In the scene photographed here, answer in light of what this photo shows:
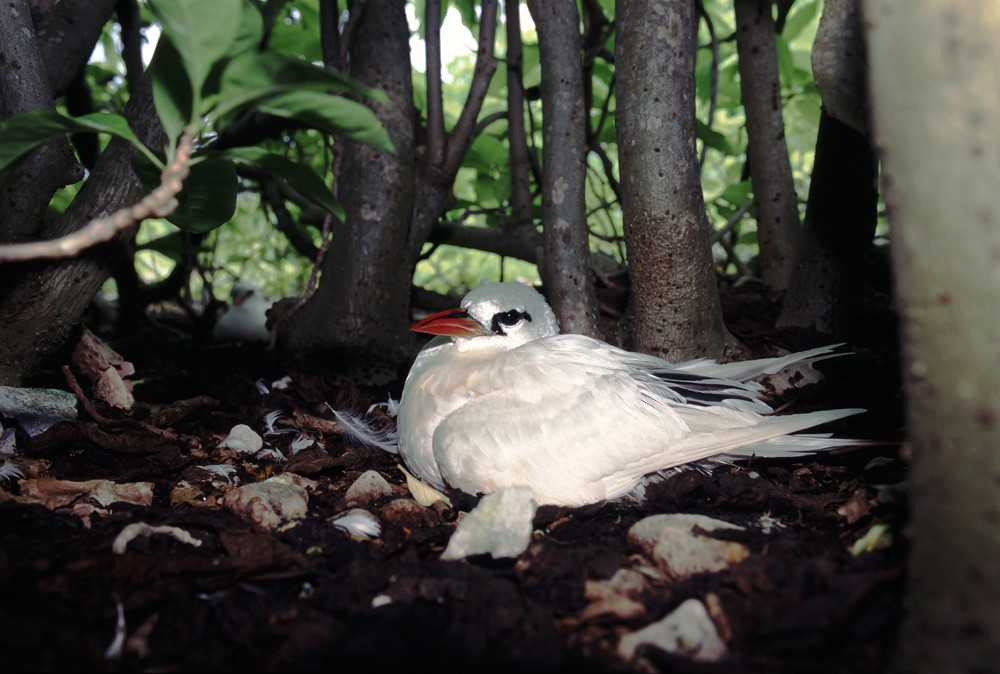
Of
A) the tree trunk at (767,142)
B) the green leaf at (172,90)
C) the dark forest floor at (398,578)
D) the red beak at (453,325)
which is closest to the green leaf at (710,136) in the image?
the tree trunk at (767,142)

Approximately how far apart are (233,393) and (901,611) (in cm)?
219

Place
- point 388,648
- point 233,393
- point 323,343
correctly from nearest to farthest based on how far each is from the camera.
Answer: point 388,648
point 233,393
point 323,343

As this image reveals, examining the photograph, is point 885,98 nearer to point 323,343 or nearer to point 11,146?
point 11,146

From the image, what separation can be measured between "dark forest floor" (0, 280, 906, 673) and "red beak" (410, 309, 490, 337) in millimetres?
489

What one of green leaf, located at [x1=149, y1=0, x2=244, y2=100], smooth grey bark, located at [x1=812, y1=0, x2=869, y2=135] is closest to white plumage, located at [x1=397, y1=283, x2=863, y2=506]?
smooth grey bark, located at [x1=812, y1=0, x2=869, y2=135]

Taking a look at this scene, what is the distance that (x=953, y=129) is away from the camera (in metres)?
0.87

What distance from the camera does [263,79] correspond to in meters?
1.14

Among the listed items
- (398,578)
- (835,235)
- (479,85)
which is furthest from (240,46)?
(835,235)

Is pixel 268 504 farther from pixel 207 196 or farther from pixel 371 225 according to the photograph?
→ pixel 371 225

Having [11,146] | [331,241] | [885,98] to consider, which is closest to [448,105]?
[331,241]

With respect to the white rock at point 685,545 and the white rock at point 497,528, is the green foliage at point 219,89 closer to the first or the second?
the white rock at point 497,528

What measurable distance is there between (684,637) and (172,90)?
1.18m

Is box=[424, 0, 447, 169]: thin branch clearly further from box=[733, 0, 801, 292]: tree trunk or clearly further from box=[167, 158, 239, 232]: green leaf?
box=[167, 158, 239, 232]: green leaf

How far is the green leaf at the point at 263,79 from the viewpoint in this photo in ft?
3.64
